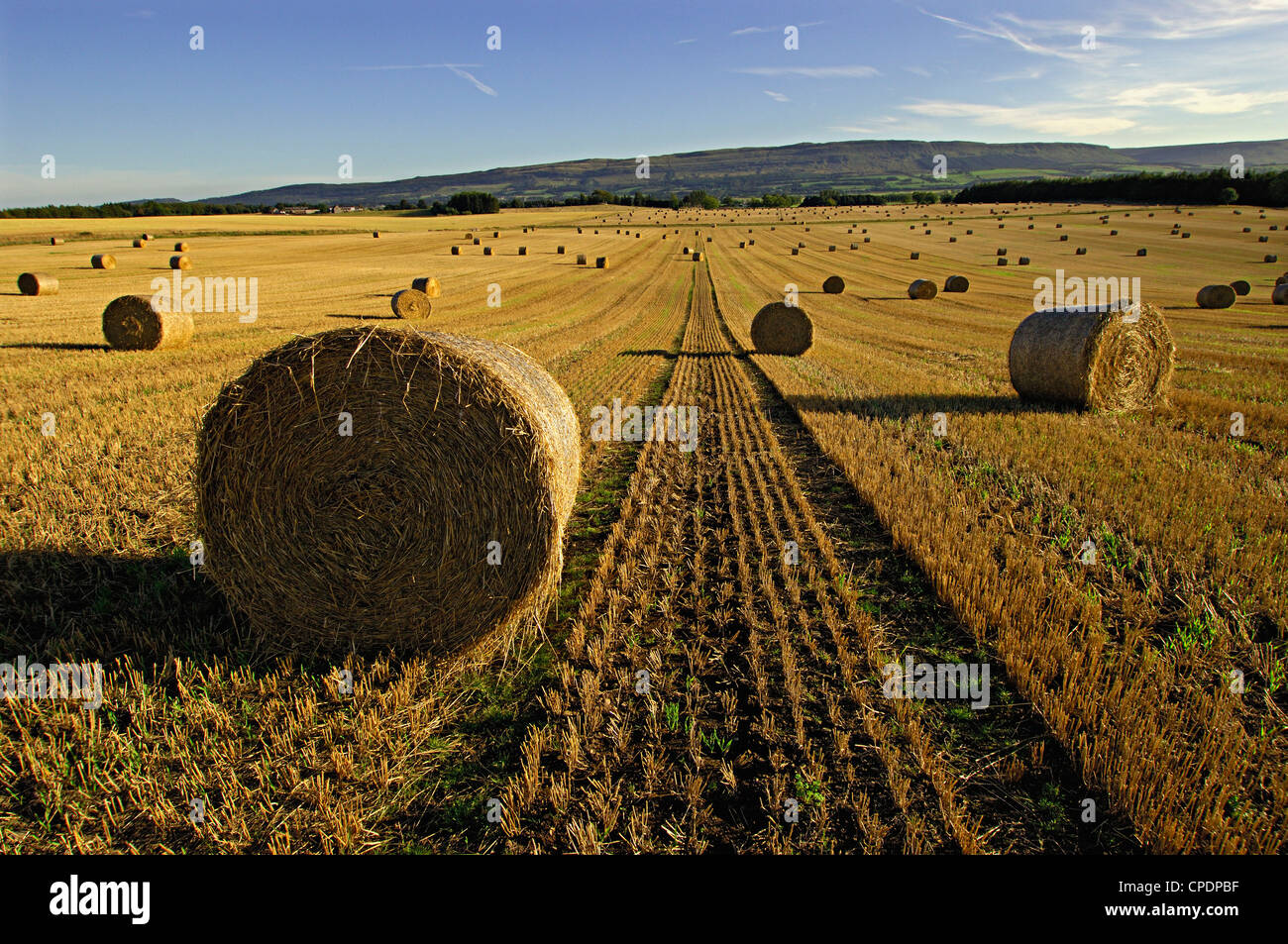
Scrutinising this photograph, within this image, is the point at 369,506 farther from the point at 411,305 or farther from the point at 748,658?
the point at 411,305

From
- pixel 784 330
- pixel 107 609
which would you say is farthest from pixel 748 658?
pixel 784 330

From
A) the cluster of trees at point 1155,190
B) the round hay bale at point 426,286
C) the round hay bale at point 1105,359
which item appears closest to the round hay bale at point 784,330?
the round hay bale at point 1105,359

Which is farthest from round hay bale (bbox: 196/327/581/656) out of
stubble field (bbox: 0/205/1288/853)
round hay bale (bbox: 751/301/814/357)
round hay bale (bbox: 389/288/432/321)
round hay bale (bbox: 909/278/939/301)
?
round hay bale (bbox: 909/278/939/301)

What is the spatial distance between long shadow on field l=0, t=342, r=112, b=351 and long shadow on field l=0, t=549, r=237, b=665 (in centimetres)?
1397

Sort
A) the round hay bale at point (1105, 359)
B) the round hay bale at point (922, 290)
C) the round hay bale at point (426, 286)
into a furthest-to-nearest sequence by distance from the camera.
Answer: the round hay bale at point (922, 290)
the round hay bale at point (426, 286)
the round hay bale at point (1105, 359)

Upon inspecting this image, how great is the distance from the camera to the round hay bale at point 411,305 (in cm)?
2442

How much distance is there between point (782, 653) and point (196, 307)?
28439mm

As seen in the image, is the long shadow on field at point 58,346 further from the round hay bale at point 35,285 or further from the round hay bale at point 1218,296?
the round hay bale at point 1218,296

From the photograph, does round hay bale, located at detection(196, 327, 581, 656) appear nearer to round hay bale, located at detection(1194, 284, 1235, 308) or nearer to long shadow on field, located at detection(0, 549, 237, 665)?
long shadow on field, located at detection(0, 549, 237, 665)

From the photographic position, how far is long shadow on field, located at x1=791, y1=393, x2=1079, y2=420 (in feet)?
39.0

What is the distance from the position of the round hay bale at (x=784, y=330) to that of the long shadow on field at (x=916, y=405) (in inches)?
240
